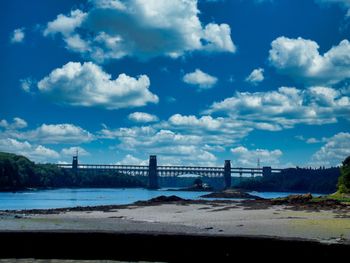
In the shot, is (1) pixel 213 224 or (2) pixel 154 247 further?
(1) pixel 213 224

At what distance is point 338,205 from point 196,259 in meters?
41.3

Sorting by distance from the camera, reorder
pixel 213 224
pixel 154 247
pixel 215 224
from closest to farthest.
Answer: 1. pixel 154 247
2. pixel 215 224
3. pixel 213 224

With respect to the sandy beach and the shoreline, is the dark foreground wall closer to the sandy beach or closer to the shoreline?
the shoreline

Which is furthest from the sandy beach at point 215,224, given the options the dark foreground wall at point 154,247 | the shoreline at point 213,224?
the dark foreground wall at point 154,247

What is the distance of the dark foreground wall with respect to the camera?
342 inches

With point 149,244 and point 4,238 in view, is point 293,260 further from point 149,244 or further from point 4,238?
point 4,238

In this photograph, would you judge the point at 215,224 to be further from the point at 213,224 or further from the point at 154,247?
the point at 154,247

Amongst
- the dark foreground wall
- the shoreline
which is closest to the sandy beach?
the shoreline

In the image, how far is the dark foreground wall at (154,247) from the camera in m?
8.69

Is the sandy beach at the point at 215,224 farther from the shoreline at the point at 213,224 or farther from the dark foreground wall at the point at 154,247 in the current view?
the dark foreground wall at the point at 154,247

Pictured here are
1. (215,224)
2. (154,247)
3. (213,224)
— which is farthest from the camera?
(213,224)

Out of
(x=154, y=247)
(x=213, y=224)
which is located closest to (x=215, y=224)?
(x=213, y=224)

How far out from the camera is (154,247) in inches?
368

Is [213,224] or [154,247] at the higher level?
[154,247]
